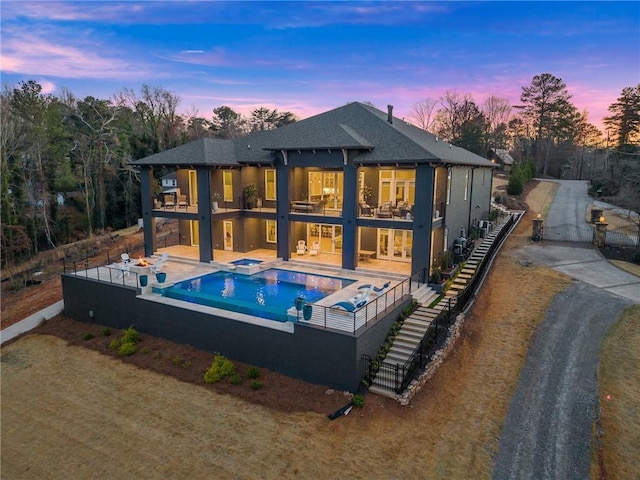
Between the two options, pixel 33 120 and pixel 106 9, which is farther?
pixel 33 120

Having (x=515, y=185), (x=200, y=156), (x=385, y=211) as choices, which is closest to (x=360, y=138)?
(x=385, y=211)

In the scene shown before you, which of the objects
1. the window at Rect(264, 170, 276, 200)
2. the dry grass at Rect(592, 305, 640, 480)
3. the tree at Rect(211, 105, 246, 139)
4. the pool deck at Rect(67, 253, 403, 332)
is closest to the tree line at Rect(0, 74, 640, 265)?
the tree at Rect(211, 105, 246, 139)

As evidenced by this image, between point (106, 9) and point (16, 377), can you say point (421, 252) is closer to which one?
point (16, 377)

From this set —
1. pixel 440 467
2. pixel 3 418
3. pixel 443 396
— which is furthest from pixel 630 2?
pixel 3 418

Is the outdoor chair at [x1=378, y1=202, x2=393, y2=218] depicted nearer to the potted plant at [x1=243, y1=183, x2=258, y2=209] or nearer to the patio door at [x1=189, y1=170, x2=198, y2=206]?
the potted plant at [x1=243, y1=183, x2=258, y2=209]

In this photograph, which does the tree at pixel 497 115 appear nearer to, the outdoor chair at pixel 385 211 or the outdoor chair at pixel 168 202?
the outdoor chair at pixel 385 211
